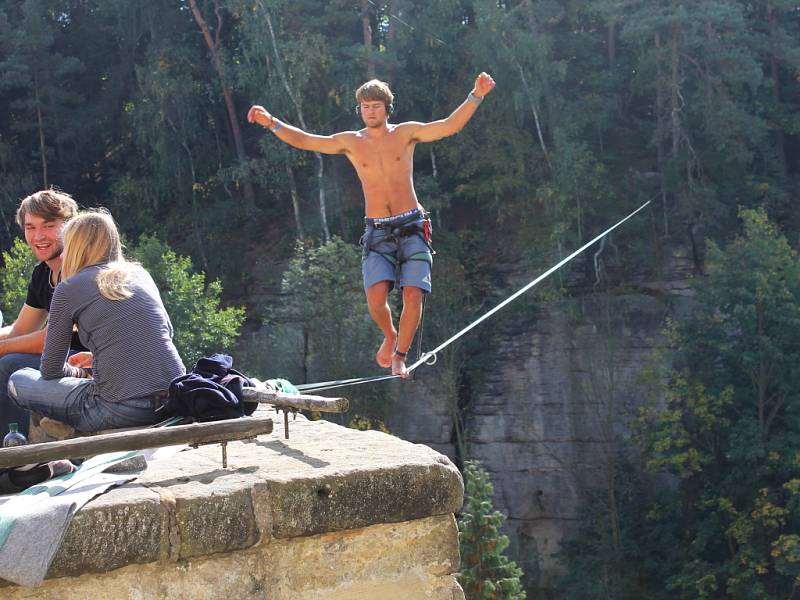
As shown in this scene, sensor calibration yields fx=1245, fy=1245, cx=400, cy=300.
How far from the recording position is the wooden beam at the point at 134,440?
3.74m

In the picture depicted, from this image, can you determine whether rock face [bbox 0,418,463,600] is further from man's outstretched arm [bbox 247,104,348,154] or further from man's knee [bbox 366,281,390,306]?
man's outstretched arm [bbox 247,104,348,154]

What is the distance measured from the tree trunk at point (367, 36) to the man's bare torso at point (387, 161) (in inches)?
1023

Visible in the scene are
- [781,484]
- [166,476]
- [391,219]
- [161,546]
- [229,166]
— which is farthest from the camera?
[229,166]

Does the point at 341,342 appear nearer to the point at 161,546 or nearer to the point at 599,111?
the point at 599,111

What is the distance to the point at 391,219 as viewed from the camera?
7.04 metres

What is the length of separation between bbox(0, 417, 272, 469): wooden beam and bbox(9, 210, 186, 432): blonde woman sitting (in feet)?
2.83

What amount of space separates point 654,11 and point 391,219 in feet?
84.0

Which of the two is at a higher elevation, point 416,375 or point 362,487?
point 362,487

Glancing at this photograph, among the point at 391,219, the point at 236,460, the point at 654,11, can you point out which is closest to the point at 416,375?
the point at 654,11

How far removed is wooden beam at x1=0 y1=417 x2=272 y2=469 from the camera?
374 cm

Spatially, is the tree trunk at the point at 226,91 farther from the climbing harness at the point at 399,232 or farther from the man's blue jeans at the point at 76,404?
the man's blue jeans at the point at 76,404

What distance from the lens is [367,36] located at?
110 feet

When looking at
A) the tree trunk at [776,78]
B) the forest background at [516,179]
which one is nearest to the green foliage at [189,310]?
the forest background at [516,179]

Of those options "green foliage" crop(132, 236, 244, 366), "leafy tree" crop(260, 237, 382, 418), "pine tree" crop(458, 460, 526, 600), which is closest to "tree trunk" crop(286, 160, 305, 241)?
"leafy tree" crop(260, 237, 382, 418)
